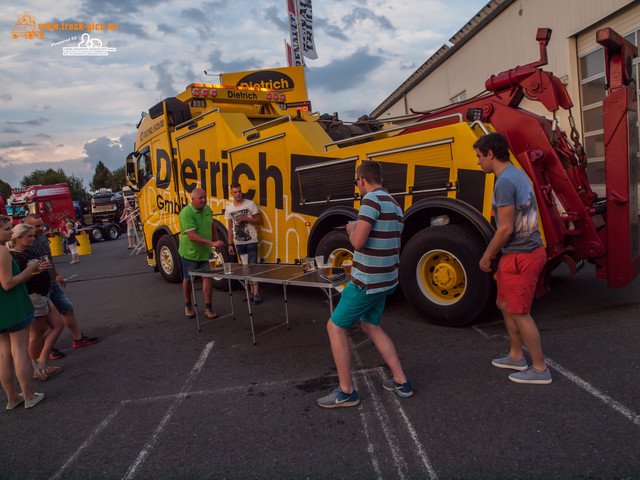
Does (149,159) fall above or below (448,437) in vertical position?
above

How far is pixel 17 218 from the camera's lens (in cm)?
2316

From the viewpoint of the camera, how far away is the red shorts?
3.05 m

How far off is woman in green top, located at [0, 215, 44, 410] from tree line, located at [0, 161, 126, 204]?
72010mm

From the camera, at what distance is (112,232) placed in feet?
86.5

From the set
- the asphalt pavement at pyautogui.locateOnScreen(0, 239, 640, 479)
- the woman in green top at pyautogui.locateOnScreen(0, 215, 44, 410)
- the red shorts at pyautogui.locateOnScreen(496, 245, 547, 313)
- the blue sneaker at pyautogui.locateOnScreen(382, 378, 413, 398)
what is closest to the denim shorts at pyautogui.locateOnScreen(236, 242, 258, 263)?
the asphalt pavement at pyautogui.locateOnScreen(0, 239, 640, 479)

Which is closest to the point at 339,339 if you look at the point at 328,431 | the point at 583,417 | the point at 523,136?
the point at 328,431

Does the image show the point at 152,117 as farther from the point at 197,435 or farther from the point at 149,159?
the point at 197,435

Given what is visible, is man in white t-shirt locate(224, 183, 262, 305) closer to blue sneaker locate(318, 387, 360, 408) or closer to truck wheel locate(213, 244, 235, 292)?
truck wheel locate(213, 244, 235, 292)

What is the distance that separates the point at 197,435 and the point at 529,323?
8.20 ft

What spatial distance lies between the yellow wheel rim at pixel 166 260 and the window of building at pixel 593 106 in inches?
403

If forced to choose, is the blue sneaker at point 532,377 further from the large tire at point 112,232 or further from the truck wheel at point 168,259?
the large tire at point 112,232

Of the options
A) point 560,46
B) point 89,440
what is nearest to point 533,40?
point 560,46

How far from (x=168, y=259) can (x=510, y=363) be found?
686 cm

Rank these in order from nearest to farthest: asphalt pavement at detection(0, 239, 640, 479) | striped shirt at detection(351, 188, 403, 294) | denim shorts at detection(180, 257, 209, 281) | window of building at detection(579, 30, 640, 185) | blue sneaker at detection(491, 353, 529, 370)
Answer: asphalt pavement at detection(0, 239, 640, 479)
striped shirt at detection(351, 188, 403, 294)
blue sneaker at detection(491, 353, 529, 370)
denim shorts at detection(180, 257, 209, 281)
window of building at detection(579, 30, 640, 185)
